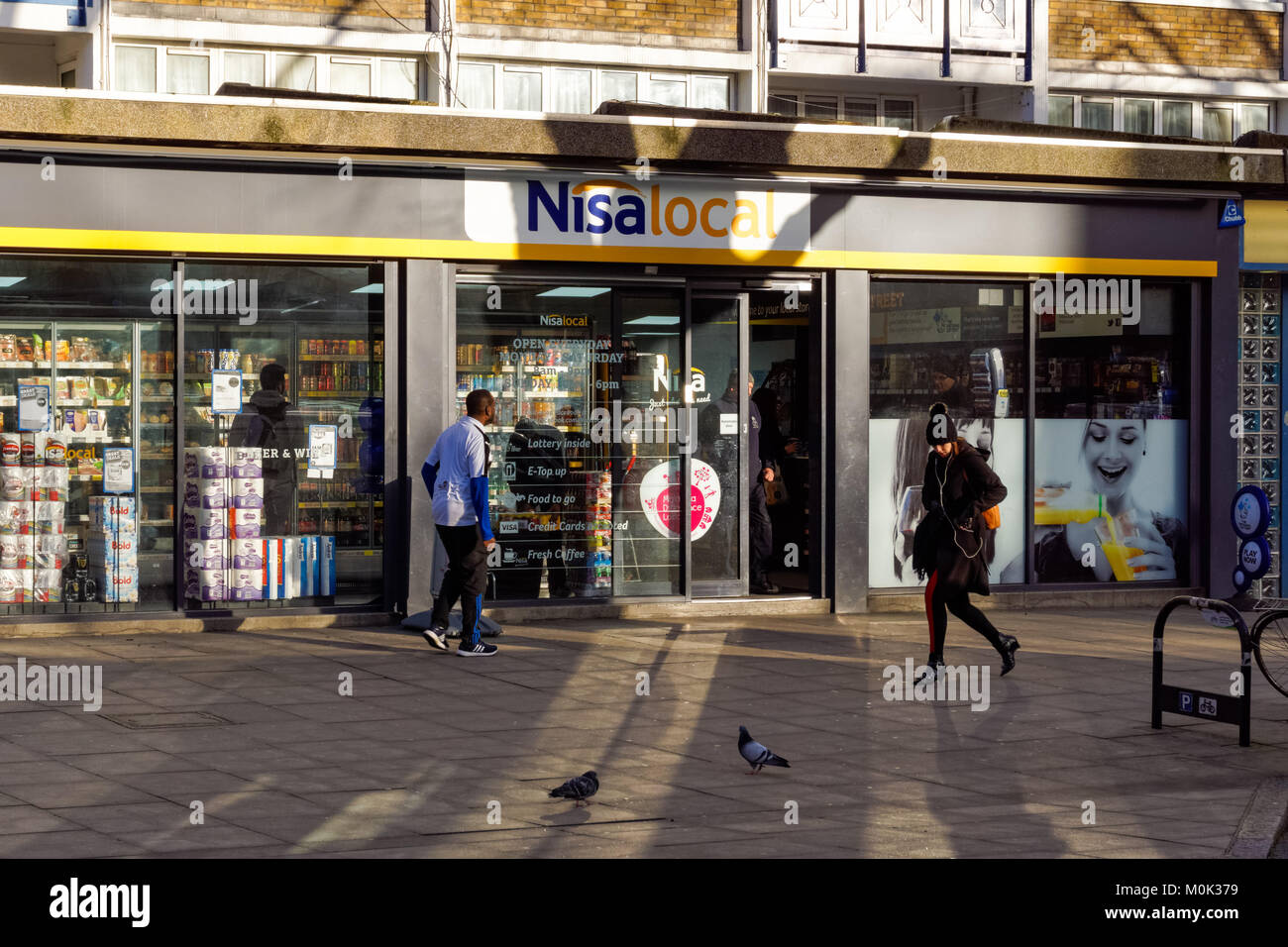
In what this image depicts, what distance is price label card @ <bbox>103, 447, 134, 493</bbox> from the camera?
13.1m

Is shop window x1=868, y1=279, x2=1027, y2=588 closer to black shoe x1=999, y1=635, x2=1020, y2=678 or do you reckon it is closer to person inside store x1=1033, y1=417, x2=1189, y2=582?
person inside store x1=1033, y1=417, x2=1189, y2=582

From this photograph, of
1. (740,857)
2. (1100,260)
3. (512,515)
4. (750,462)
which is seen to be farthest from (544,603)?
(740,857)

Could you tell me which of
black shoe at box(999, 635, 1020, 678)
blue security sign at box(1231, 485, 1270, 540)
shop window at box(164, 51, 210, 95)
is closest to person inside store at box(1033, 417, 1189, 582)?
blue security sign at box(1231, 485, 1270, 540)

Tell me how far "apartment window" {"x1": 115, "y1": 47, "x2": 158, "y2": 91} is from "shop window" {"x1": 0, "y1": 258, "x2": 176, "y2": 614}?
452 centimetres

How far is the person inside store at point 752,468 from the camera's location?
1460 cm

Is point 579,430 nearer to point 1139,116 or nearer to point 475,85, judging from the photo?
point 475,85

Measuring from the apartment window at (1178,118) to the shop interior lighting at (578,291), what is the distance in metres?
9.47

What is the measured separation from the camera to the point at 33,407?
12977mm

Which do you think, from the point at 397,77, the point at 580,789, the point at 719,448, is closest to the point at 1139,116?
the point at 719,448

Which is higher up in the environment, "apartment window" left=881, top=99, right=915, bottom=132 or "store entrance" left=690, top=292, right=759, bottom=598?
"apartment window" left=881, top=99, right=915, bottom=132

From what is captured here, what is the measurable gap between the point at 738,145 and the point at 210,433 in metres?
5.16

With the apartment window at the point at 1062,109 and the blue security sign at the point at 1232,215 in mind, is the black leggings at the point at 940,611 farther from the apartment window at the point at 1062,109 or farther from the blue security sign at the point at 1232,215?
the apartment window at the point at 1062,109

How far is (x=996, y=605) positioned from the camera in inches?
601

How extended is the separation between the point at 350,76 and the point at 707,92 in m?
4.04
